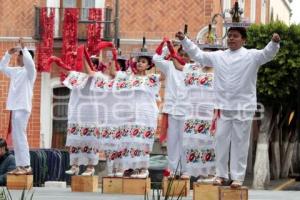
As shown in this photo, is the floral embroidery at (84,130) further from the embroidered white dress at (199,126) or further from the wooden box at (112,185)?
the embroidered white dress at (199,126)

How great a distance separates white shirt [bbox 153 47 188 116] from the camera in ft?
40.3

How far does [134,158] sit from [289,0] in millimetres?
39097

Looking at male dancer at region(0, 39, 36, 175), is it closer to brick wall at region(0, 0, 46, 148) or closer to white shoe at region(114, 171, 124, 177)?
white shoe at region(114, 171, 124, 177)

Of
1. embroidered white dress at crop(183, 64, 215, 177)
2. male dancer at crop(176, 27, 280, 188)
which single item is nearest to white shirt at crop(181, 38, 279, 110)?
male dancer at crop(176, 27, 280, 188)

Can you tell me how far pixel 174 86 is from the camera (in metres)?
12.4

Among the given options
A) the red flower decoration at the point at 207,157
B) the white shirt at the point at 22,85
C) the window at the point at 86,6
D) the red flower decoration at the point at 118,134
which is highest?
the window at the point at 86,6

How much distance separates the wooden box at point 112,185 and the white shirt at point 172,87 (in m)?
1.04

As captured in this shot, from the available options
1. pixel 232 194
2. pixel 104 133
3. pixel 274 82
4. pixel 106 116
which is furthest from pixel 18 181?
pixel 274 82

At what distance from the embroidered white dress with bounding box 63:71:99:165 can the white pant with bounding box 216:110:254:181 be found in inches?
116

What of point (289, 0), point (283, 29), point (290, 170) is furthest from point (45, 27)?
point (289, 0)

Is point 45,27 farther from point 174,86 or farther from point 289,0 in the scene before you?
point 289,0

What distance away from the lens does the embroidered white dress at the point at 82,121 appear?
42.1ft

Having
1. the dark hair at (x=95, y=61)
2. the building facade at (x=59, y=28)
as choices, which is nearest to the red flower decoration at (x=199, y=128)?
the dark hair at (x=95, y=61)

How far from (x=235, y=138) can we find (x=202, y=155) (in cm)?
159
